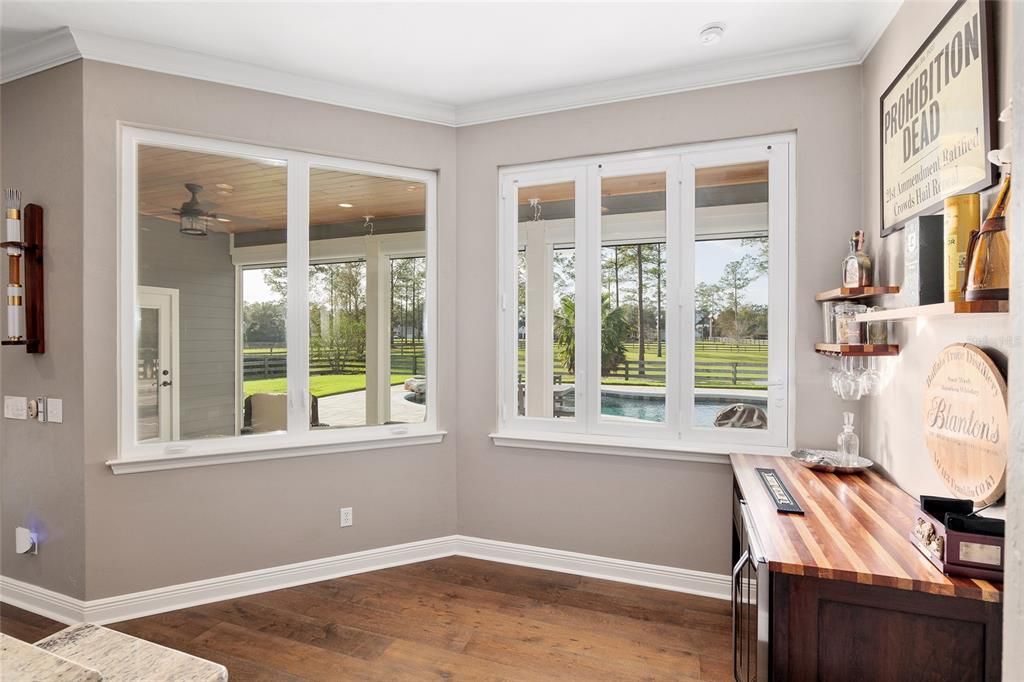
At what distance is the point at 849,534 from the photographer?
5.25 feet

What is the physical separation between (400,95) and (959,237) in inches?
109

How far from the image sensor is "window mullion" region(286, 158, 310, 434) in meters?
3.09

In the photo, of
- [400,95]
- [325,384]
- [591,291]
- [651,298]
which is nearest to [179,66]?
[400,95]

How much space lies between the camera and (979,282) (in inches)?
51.4

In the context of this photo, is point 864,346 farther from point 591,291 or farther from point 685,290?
point 591,291

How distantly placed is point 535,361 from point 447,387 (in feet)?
1.87

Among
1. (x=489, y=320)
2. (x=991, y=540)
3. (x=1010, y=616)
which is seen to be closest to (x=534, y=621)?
(x=489, y=320)

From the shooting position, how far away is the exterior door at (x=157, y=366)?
109 inches

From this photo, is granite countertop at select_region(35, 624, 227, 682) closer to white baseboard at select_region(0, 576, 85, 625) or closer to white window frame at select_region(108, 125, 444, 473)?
white window frame at select_region(108, 125, 444, 473)

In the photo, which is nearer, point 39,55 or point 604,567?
point 39,55

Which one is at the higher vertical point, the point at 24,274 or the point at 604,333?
the point at 24,274

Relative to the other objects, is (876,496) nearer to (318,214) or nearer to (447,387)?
(447,387)

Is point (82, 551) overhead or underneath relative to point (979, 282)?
underneath

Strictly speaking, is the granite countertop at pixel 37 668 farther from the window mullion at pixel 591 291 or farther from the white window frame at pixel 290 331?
the window mullion at pixel 591 291
